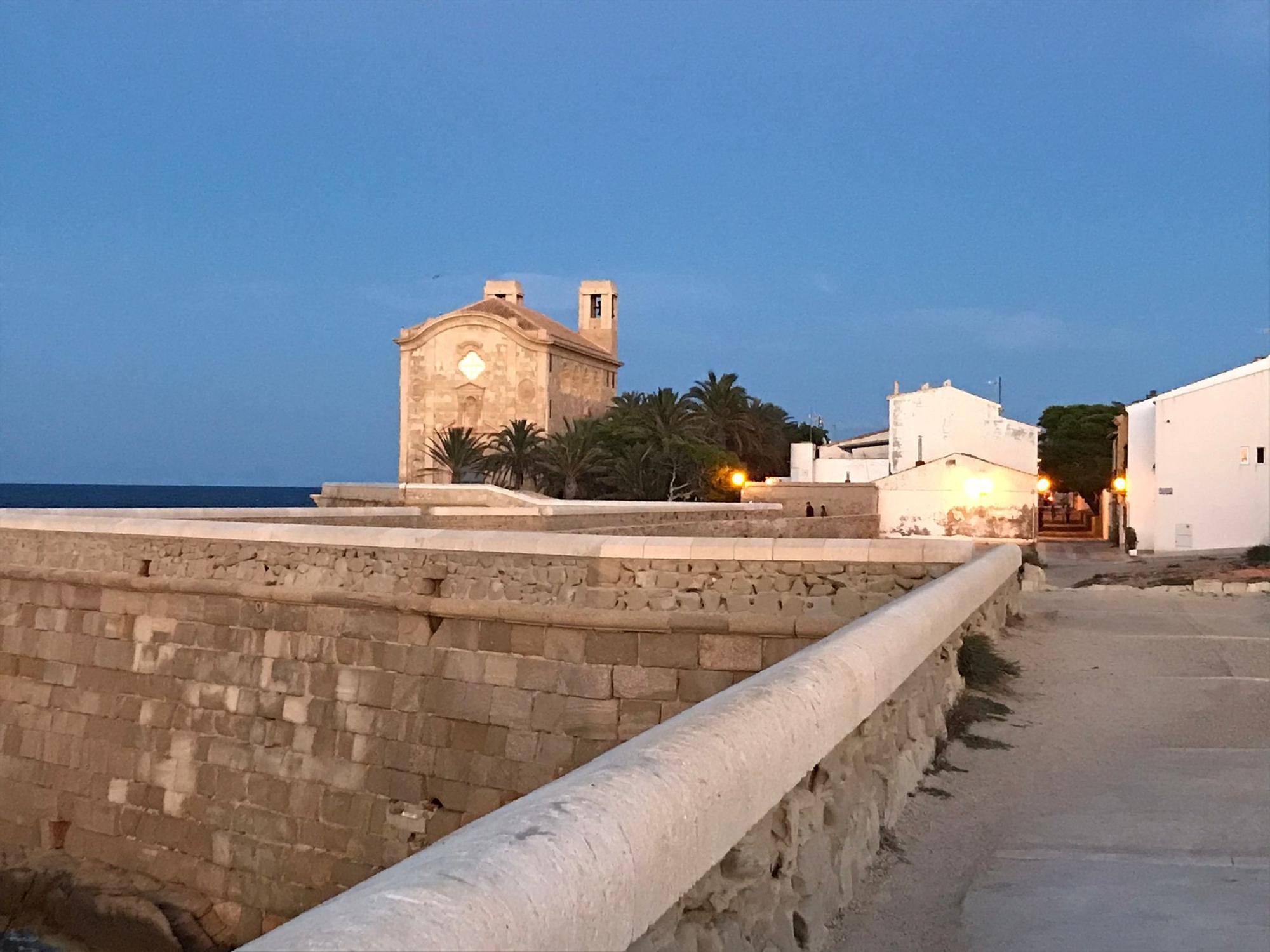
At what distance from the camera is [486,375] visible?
133ft

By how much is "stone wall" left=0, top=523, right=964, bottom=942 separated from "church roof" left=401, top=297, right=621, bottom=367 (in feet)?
97.0

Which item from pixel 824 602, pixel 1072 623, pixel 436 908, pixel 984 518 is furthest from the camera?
pixel 984 518

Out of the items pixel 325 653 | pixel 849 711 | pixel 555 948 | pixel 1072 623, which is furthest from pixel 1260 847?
pixel 325 653

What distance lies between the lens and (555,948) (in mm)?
1610

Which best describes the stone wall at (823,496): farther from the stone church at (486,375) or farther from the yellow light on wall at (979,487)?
the stone church at (486,375)

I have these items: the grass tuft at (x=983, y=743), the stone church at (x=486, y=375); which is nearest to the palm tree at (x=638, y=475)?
the stone church at (x=486, y=375)

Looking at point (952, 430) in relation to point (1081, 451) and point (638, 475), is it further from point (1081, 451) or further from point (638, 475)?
point (1081, 451)

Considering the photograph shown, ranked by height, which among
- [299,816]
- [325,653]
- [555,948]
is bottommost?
[299,816]

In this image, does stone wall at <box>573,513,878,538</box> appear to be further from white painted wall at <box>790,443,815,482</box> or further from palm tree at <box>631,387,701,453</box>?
white painted wall at <box>790,443,815,482</box>

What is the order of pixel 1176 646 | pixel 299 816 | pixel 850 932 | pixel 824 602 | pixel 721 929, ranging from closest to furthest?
pixel 721 929 → pixel 850 932 → pixel 824 602 → pixel 1176 646 → pixel 299 816

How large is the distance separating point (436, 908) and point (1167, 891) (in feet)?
8.92

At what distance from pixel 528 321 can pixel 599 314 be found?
7.75m

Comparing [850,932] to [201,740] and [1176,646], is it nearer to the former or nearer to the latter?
[1176,646]

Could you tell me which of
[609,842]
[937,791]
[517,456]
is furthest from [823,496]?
[609,842]
